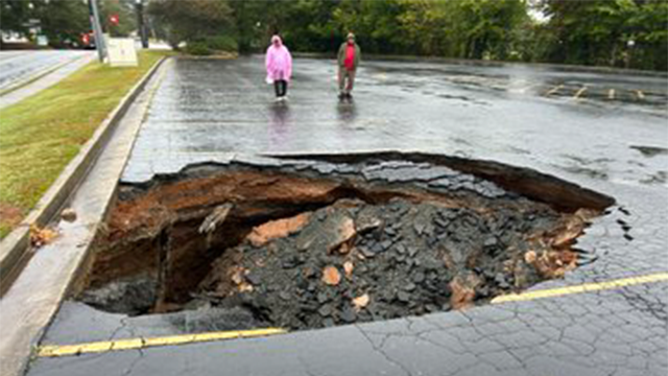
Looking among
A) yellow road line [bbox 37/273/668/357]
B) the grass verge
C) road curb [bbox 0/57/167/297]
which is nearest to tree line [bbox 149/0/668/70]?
the grass verge

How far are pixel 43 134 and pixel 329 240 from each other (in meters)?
5.93

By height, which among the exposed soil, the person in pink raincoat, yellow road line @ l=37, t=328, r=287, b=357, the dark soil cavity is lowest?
the dark soil cavity

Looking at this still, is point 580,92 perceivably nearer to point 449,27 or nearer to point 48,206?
point 48,206

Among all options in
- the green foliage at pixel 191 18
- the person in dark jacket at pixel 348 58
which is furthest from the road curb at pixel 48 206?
the green foliage at pixel 191 18

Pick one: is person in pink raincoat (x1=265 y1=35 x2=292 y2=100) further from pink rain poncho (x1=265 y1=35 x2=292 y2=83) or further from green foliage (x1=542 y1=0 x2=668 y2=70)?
green foliage (x1=542 y1=0 x2=668 y2=70)

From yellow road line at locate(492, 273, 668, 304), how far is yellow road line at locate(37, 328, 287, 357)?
6.58 ft

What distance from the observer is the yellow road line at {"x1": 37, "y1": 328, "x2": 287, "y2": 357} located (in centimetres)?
348

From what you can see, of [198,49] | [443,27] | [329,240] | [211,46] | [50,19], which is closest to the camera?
[329,240]

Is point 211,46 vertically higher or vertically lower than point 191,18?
lower

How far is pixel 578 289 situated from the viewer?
4496mm

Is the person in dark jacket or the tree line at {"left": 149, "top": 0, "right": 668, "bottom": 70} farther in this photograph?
the tree line at {"left": 149, "top": 0, "right": 668, "bottom": 70}

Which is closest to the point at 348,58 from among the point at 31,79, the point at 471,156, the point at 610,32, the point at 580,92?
the point at 471,156

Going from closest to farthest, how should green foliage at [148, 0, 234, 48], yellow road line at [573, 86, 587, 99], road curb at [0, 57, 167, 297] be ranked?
road curb at [0, 57, 167, 297] → yellow road line at [573, 86, 587, 99] → green foliage at [148, 0, 234, 48]

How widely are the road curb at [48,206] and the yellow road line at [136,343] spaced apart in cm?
103
